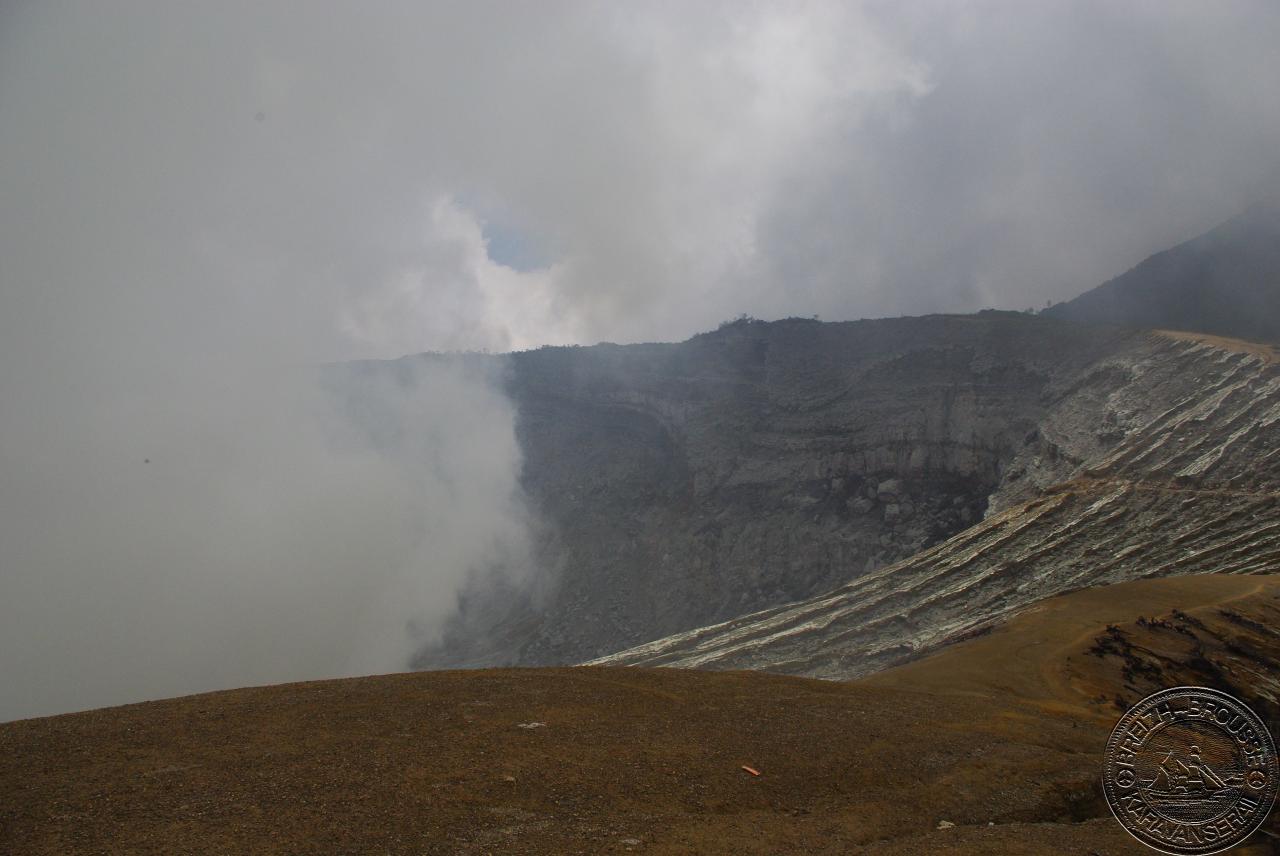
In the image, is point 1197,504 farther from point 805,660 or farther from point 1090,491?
Answer: point 805,660

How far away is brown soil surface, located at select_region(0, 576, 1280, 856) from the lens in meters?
10.0

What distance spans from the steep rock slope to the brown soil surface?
47.0 m

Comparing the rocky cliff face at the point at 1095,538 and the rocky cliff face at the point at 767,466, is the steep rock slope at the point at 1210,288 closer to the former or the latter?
the rocky cliff face at the point at 767,466

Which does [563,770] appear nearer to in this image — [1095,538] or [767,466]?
[1095,538]

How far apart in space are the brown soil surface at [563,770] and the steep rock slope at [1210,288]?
4701 centimetres

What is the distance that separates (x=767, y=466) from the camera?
5953 centimetres

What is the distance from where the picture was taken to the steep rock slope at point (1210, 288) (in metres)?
54.2

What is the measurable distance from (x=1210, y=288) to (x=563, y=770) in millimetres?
62313

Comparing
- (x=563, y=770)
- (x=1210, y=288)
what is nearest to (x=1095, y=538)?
(x=563, y=770)

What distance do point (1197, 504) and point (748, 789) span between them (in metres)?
29.2

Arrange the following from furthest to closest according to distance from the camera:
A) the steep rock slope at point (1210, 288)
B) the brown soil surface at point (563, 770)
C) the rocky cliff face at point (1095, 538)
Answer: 1. the steep rock slope at point (1210, 288)
2. the rocky cliff face at point (1095, 538)
3. the brown soil surface at point (563, 770)

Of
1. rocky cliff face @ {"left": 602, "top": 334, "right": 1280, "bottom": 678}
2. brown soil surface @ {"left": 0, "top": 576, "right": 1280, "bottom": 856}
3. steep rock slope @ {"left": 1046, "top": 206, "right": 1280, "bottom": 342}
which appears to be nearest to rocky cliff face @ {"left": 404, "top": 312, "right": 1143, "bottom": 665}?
rocky cliff face @ {"left": 602, "top": 334, "right": 1280, "bottom": 678}

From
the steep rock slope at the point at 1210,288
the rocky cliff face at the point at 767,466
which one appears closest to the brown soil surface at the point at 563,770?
the rocky cliff face at the point at 767,466

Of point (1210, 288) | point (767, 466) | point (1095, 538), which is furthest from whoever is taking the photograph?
point (767, 466)
